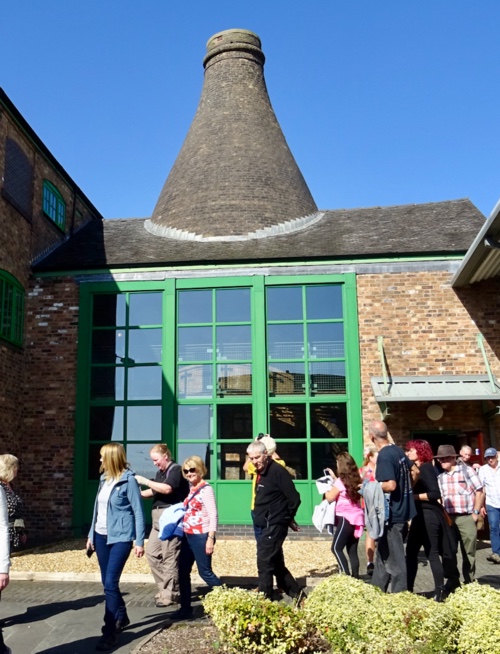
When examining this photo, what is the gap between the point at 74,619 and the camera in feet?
18.3

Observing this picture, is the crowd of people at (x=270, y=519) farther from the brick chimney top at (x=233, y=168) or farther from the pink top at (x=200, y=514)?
the brick chimney top at (x=233, y=168)

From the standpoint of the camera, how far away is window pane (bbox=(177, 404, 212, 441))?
1150 centimetres

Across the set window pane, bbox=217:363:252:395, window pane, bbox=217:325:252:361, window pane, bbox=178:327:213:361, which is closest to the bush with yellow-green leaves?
window pane, bbox=217:363:252:395

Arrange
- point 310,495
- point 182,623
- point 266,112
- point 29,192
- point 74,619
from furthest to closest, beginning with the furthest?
point 266,112
point 29,192
point 310,495
point 74,619
point 182,623

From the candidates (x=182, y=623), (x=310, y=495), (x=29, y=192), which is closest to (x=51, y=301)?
(x=29, y=192)

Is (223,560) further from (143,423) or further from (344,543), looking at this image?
(143,423)

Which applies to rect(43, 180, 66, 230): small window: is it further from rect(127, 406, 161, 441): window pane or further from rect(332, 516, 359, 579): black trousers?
rect(332, 516, 359, 579): black trousers

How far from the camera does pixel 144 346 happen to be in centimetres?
1204

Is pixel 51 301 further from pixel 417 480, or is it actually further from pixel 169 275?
pixel 417 480

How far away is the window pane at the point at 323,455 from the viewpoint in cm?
1103

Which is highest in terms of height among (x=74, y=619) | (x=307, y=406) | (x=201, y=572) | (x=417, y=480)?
(x=307, y=406)

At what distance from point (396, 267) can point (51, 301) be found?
6.75 meters

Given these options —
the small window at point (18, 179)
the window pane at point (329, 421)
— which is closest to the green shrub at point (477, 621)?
the window pane at point (329, 421)

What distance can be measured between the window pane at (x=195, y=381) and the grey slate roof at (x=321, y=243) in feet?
6.75
